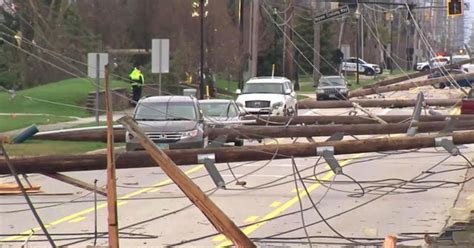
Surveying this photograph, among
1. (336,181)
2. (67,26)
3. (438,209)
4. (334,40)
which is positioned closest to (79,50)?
(67,26)

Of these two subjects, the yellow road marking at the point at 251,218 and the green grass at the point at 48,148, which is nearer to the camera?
the yellow road marking at the point at 251,218

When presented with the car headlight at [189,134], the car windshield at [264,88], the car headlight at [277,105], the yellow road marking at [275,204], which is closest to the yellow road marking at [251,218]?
the yellow road marking at [275,204]

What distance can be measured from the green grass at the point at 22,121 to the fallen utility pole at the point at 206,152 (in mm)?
21834

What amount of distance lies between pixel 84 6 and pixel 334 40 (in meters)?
44.1

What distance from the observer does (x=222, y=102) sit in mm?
26547

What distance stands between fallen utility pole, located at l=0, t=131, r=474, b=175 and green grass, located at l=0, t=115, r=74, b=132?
21834 mm

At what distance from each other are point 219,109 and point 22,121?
9.38m

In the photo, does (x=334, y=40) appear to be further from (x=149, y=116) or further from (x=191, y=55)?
(x=149, y=116)

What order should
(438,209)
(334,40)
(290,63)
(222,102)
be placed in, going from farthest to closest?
1. (334,40)
2. (290,63)
3. (222,102)
4. (438,209)

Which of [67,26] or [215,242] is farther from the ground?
[67,26]

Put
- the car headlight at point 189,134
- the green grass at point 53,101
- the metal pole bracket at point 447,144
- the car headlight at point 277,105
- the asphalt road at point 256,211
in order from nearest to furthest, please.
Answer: the metal pole bracket at point 447,144, the asphalt road at point 256,211, the car headlight at point 189,134, the car headlight at point 277,105, the green grass at point 53,101

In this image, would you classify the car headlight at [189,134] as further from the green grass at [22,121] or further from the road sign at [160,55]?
the green grass at [22,121]

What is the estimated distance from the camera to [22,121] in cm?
3212

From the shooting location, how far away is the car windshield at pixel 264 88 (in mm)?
36562
